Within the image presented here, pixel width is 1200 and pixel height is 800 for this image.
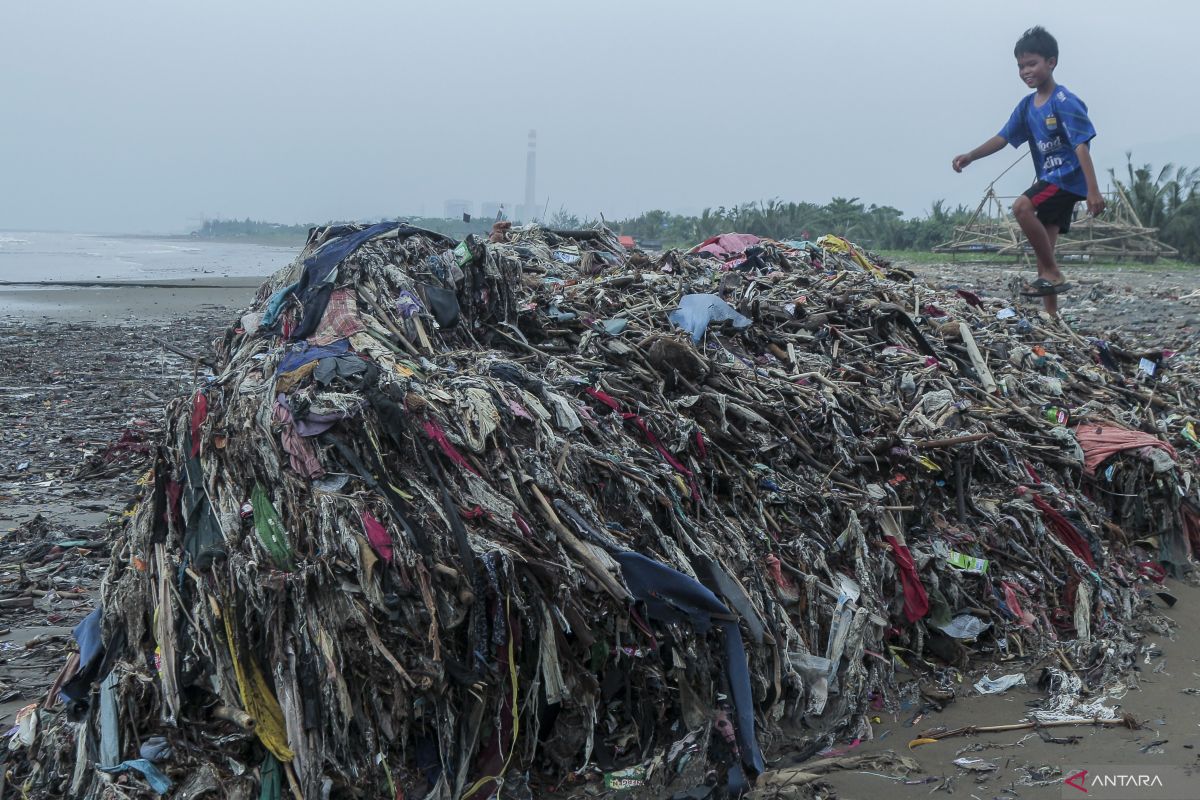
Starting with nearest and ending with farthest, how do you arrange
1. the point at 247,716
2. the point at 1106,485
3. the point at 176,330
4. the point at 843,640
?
the point at 247,716 < the point at 843,640 < the point at 1106,485 < the point at 176,330

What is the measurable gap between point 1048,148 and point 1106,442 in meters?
2.55

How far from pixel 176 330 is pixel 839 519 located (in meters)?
12.1

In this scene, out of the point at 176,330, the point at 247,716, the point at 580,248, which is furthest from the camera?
the point at 176,330

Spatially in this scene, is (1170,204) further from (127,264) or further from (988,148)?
(127,264)

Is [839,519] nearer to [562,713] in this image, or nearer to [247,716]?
[562,713]

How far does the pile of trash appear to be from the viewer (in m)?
2.96

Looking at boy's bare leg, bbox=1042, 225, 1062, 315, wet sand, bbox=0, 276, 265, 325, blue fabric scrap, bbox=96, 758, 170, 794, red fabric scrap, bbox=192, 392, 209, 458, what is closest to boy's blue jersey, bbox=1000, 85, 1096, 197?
boy's bare leg, bbox=1042, 225, 1062, 315

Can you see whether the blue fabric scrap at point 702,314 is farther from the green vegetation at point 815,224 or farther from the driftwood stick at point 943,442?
the green vegetation at point 815,224

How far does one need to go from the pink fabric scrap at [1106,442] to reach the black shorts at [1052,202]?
7.33ft

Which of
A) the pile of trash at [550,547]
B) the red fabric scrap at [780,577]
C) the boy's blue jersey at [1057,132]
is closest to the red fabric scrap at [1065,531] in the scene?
the pile of trash at [550,547]

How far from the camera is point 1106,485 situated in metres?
5.15

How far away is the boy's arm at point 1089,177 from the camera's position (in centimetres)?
650

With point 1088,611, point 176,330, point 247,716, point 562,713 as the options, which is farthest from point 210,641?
point 176,330

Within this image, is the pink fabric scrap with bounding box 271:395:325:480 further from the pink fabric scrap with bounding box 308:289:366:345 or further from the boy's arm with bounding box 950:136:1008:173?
the boy's arm with bounding box 950:136:1008:173
